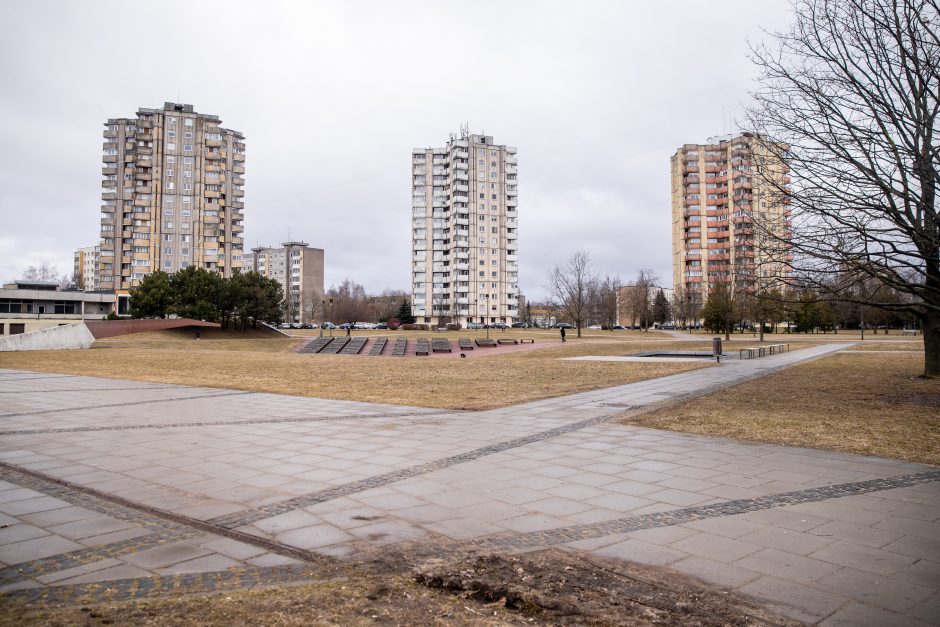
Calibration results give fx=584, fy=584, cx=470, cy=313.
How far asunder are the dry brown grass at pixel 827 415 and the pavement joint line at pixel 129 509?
21.8 feet

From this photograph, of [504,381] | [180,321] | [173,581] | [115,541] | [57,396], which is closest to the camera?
[173,581]

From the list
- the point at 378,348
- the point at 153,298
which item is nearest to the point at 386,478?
the point at 378,348

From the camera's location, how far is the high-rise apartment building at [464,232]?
109 metres

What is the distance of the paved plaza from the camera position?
3.41 meters

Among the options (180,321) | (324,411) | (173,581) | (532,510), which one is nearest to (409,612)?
(173,581)

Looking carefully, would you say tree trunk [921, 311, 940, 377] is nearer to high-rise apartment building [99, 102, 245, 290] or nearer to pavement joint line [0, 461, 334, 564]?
pavement joint line [0, 461, 334, 564]

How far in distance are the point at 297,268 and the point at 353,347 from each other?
5024 inches

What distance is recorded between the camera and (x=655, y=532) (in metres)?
4.23

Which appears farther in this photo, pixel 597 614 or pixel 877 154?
pixel 877 154

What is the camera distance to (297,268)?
158 meters

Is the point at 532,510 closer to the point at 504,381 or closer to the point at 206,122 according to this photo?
the point at 504,381

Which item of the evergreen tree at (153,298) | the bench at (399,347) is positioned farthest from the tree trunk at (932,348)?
the evergreen tree at (153,298)

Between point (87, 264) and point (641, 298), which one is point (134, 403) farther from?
point (87, 264)

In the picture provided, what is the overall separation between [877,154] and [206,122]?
9781cm
